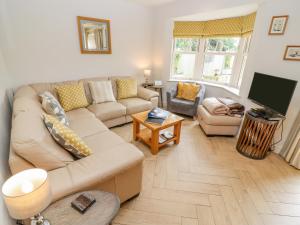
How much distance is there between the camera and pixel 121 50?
3664mm

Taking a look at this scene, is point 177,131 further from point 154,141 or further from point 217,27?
point 217,27

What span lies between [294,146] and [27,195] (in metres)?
2.90

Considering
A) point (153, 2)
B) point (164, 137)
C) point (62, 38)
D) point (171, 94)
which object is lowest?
point (164, 137)

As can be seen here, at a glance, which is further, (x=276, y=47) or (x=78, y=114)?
(x=78, y=114)

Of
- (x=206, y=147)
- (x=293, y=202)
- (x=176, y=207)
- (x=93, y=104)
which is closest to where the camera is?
(x=176, y=207)

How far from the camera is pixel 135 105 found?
3137 millimetres

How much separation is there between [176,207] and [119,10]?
3.68 m

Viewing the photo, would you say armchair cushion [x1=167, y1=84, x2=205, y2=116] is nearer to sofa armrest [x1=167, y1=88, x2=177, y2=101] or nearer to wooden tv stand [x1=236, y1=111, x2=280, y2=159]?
sofa armrest [x1=167, y1=88, x2=177, y2=101]

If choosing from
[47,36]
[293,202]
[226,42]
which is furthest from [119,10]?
[293,202]

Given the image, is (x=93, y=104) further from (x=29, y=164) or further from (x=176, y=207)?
(x=176, y=207)

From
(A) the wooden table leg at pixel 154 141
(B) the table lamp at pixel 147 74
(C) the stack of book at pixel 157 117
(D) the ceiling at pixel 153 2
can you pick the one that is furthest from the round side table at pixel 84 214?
(D) the ceiling at pixel 153 2

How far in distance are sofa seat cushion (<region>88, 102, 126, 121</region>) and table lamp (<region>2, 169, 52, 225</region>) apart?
1.83 meters

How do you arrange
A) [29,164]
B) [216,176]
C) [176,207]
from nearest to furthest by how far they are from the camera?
[29,164] < [176,207] < [216,176]

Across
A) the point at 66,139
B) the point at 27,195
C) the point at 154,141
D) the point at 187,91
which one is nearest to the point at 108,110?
the point at 154,141
